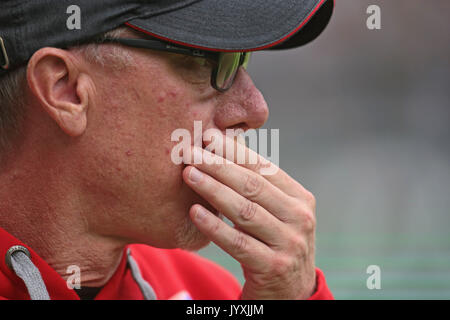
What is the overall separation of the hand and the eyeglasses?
0.63ft

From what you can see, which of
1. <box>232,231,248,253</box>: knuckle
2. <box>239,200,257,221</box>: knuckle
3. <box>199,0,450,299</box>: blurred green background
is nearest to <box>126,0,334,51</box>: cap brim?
<box>239,200,257,221</box>: knuckle

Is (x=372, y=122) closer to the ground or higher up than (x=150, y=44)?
closer to the ground

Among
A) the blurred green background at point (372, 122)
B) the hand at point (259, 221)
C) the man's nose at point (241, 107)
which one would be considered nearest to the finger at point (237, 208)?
the hand at point (259, 221)

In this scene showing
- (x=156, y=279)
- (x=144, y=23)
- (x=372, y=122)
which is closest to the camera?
(x=144, y=23)

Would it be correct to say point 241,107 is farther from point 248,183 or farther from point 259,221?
point 259,221

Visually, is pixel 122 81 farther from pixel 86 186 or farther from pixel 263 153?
pixel 263 153

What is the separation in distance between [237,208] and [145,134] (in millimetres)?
370

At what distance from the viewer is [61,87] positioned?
1655 millimetres

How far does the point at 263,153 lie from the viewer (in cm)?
Result: 205

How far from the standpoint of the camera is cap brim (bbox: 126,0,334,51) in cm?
159

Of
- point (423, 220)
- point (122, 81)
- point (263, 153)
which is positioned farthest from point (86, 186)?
point (423, 220)

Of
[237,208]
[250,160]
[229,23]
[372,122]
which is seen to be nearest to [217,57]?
[229,23]

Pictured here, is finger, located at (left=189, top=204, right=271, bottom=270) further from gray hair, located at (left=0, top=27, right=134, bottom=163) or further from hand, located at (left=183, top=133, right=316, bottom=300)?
gray hair, located at (left=0, top=27, right=134, bottom=163)

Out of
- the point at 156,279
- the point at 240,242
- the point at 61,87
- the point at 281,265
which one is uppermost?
the point at 61,87
